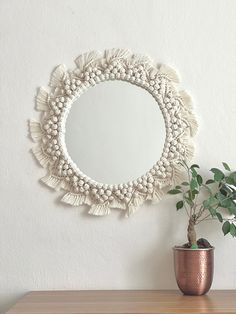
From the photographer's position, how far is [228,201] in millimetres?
2197

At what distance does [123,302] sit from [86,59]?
0.95m

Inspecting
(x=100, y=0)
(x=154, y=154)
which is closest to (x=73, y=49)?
(x=100, y=0)

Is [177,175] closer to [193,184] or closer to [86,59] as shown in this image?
[193,184]

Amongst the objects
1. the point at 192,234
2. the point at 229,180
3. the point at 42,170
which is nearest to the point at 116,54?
the point at 42,170

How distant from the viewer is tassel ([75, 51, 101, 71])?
2.37 meters

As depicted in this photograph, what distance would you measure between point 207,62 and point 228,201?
1.89 feet

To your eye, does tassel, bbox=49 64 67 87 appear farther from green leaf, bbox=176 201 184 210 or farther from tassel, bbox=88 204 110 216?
green leaf, bbox=176 201 184 210

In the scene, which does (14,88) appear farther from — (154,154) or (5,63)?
(154,154)

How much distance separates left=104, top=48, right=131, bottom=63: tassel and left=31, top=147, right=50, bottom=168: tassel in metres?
0.45

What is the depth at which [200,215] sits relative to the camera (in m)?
2.27

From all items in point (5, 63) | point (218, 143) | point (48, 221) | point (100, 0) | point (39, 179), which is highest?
point (100, 0)

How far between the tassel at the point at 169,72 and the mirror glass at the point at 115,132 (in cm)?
11

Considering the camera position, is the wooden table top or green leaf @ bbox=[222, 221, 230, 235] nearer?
the wooden table top

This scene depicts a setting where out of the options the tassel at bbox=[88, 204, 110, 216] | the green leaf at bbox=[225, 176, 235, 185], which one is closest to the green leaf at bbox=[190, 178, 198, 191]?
the green leaf at bbox=[225, 176, 235, 185]
